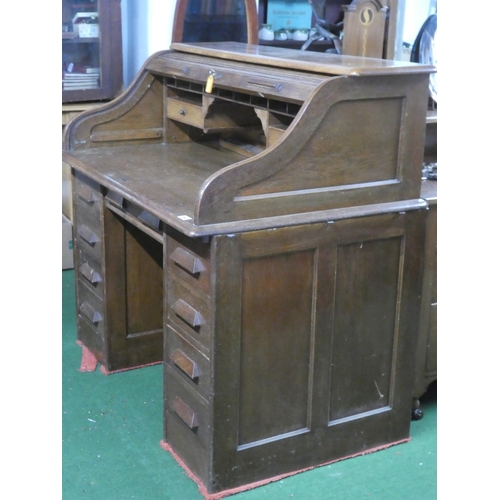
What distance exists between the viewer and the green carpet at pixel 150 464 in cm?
248

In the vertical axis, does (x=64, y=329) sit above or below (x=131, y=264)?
below

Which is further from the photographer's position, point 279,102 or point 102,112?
point 102,112

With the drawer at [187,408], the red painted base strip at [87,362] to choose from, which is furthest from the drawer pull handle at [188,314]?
the red painted base strip at [87,362]

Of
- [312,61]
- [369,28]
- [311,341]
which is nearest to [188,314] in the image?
[311,341]

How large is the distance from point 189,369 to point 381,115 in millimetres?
1066

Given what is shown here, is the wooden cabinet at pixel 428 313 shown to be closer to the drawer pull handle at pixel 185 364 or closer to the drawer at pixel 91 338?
the drawer pull handle at pixel 185 364

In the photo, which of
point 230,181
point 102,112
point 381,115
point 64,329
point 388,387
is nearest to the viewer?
point 230,181

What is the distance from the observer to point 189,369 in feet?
8.00

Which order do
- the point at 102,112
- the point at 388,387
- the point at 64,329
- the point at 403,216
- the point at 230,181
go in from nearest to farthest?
1. the point at 230,181
2. the point at 403,216
3. the point at 388,387
4. the point at 102,112
5. the point at 64,329

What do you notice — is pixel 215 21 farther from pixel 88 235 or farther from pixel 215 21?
pixel 88 235

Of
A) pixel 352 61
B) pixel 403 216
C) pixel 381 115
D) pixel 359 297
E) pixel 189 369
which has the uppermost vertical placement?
pixel 352 61

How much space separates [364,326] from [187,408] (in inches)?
27.3

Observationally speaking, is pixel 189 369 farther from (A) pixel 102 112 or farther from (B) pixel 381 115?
(A) pixel 102 112

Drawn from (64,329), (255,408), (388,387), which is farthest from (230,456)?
(64,329)
